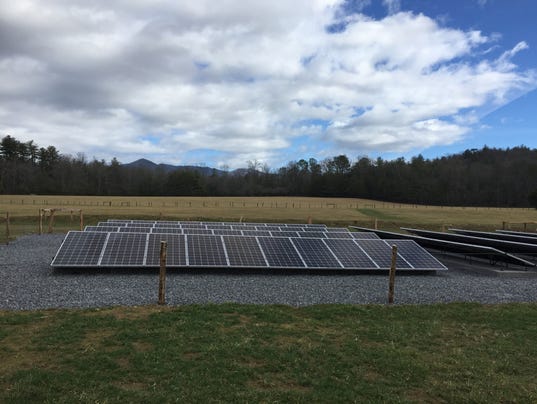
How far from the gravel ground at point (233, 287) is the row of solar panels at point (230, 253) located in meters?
0.40

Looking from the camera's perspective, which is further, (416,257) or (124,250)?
(416,257)

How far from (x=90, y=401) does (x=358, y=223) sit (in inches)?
1585

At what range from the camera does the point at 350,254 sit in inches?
660

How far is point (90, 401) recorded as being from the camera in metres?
4.75

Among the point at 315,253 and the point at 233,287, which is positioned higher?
the point at 315,253

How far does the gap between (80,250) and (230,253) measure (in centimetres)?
535

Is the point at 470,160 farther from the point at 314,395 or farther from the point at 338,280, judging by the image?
the point at 314,395

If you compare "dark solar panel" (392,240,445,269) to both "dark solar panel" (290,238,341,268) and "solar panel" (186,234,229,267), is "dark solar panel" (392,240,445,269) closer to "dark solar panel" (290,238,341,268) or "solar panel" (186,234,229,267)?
"dark solar panel" (290,238,341,268)

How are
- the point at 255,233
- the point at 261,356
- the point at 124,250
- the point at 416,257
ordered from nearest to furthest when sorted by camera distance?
the point at 261,356 < the point at 124,250 < the point at 416,257 < the point at 255,233

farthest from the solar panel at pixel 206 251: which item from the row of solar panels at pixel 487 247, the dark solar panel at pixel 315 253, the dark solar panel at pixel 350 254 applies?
the row of solar panels at pixel 487 247

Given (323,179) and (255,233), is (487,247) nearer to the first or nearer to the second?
(255,233)

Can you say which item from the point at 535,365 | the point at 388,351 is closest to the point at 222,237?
the point at 388,351

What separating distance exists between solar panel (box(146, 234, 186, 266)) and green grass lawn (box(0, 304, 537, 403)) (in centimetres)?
532

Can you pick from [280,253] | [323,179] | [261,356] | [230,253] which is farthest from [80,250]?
[323,179]
